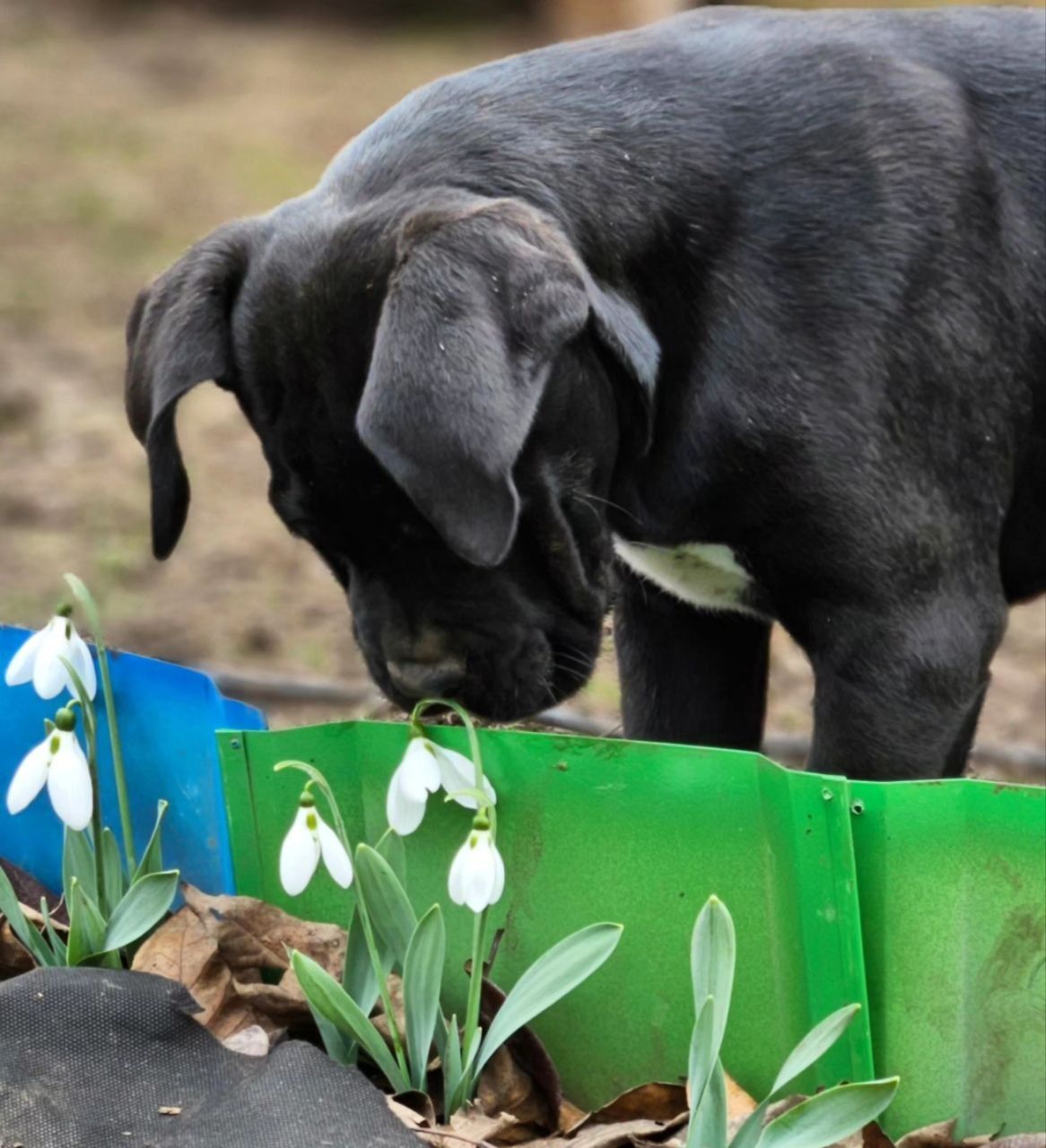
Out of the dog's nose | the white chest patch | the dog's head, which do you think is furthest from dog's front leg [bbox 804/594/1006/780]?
the dog's nose

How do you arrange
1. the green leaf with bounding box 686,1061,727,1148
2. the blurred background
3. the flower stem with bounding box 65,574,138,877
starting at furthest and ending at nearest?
1. the blurred background
2. the flower stem with bounding box 65,574,138,877
3. the green leaf with bounding box 686,1061,727,1148

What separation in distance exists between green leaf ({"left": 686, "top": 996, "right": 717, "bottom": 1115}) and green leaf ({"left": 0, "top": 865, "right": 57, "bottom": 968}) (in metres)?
0.83

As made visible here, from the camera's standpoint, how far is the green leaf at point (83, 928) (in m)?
2.36

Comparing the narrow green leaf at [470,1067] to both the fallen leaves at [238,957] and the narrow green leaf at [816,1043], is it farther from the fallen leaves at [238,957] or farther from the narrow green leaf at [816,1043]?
the narrow green leaf at [816,1043]

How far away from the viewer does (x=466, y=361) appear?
2.17 metres

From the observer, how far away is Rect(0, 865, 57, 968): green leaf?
93.3 inches

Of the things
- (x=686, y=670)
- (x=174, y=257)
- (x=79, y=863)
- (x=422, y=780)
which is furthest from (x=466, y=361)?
(x=174, y=257)

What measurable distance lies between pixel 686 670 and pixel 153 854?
1167mm

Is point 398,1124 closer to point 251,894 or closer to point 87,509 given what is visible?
point 251,894

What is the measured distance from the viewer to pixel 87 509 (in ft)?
20.3

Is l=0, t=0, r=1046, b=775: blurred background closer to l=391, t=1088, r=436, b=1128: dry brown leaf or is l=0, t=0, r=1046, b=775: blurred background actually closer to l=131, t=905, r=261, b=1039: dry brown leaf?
l=131, t=905, r=261, b=1039: dry brown leaf

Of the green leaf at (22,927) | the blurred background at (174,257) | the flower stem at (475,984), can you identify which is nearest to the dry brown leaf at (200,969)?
the green leaf at (22,927)

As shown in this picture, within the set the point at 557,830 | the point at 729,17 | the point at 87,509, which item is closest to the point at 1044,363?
the point at 729,17

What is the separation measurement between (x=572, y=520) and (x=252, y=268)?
0.54m
